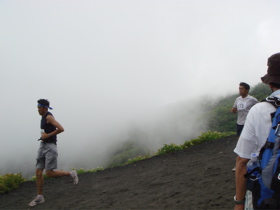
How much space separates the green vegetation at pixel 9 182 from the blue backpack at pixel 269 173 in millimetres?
7292

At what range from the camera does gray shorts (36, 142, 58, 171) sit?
17.3 feet

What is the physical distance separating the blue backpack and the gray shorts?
419cm

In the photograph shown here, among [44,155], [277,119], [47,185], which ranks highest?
[277,119]

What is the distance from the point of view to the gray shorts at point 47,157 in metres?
5.28

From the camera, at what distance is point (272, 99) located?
1.70m

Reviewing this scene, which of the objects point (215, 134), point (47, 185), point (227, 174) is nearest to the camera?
point (227, 174)

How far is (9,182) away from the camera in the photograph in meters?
7.91

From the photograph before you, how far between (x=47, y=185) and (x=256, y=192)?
721cm

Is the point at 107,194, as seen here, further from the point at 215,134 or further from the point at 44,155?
the point at 215,134

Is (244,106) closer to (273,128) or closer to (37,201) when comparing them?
(37,201)

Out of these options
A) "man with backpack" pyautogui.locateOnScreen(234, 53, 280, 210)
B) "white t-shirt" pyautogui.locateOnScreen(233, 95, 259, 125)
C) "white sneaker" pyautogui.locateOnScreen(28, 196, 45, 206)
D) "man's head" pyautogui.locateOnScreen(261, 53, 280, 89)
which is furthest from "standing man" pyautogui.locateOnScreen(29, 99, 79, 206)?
"man's head" pyautogui.locateOnScreen(261, 53, 280, 89)

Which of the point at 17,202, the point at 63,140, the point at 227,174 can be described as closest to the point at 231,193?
the point at 227,174

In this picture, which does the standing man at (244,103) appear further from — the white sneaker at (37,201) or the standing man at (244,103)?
the white sneaker at (37,201)

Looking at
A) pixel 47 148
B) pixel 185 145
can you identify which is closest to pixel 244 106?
pixel 47 148
